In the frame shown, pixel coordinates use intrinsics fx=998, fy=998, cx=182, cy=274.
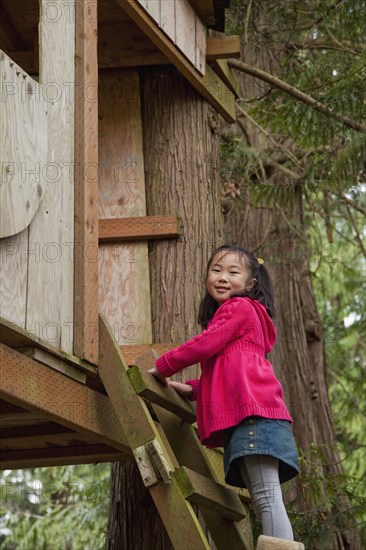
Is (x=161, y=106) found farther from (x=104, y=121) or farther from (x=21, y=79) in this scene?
(x=21, y=79)

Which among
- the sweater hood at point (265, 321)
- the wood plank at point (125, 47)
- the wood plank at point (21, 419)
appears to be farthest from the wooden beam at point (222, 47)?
the wood plank at point (21, 419)

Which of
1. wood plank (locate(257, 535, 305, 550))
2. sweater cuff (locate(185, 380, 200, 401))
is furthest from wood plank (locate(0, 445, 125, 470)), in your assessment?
wood plank (locate(257, 535, 305, 550))

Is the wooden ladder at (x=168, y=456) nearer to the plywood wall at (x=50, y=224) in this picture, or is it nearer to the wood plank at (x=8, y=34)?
the plywood wall at (x=50, y=224)

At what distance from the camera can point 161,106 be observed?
7016 millimetres

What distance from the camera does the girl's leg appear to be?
4.56 meters

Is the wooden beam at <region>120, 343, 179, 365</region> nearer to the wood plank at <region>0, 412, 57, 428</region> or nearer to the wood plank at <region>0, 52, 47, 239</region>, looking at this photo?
the wood plank at <region>0, 412, 57, 428</region>

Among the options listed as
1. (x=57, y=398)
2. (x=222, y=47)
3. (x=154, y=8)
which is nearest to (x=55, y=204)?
(x=57, y=398)

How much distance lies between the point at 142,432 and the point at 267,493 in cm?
65

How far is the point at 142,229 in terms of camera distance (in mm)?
6586

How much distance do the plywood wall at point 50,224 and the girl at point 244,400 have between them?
63cm

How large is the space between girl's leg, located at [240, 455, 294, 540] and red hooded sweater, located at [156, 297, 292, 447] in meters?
0.21

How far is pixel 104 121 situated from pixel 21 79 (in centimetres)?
227

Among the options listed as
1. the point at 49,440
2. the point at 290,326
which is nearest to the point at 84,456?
the point at 49,440

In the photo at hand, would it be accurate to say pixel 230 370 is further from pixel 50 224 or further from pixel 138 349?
pixel 138 349
